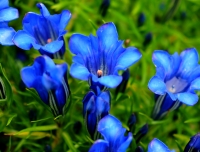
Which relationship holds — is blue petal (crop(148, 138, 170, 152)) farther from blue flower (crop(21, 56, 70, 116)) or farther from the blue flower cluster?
blue flower (crop(21, 56, 70, 116))

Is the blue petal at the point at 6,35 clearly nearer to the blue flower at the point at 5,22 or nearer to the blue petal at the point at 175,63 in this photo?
the blue flower at the point at 5,22

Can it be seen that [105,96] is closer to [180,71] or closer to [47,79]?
[47,79]


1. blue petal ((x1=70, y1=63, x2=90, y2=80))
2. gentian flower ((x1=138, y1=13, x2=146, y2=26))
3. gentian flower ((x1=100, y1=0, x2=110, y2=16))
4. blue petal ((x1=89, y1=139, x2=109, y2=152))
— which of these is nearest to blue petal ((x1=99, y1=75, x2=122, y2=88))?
blue petal ((x1=70, y1=63, x2=90, y2=80))

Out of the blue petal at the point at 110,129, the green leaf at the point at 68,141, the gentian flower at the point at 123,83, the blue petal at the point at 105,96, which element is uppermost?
the blue petal at the point at 105,96

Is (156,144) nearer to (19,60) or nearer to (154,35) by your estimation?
(19,60)


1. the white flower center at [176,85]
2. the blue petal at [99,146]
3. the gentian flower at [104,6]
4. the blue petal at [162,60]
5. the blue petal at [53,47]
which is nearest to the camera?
the blue petal at [99,146]

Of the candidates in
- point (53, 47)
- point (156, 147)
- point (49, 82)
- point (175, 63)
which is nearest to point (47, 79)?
point (49, 82)

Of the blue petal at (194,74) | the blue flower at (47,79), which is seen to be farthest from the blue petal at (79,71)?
the blue petal at (194,74)
